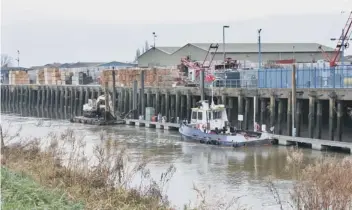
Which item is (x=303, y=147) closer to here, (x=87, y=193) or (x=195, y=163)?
(x=195, y=163)

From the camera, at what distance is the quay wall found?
1367 inches

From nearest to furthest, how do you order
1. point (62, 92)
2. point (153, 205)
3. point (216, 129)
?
point (153, 205) → point (216, 129) → point (62, 92)

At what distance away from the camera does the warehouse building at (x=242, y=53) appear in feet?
261

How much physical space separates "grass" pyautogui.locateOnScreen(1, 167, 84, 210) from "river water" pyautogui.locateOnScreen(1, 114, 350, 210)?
21.5 feet

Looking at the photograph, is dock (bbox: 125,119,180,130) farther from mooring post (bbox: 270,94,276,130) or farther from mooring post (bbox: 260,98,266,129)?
mooring post (bbox: 270,94,276,130)

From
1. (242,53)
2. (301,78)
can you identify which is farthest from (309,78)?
(242,53)

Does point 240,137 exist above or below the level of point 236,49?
below

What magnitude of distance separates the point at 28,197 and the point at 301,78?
30735 millimetres

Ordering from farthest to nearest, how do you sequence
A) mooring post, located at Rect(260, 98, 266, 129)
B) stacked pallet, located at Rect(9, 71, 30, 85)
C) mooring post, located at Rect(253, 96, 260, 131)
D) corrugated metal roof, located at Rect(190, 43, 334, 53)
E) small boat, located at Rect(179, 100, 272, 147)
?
1. stacked pallet, located at Rect(9, 71, 30, 85)
2. corrugated metal roof, located at Rect(190, 43, 334, 53)
3. mooring post, located at Rect(253, 96, 260, 131)
4. mooring post, located at Rect(260, 98, 266, 129)
5. small boat, located at Rect(179, 100, 272, 147)

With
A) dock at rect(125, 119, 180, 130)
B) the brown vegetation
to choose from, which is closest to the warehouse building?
dock at rect(125, 119, 180, 130)

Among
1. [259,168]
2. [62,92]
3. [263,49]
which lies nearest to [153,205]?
[259,168]

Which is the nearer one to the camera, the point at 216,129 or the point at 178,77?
the point at 216,129

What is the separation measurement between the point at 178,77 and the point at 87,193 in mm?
46251

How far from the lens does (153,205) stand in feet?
48.8
